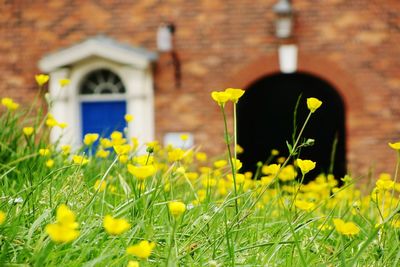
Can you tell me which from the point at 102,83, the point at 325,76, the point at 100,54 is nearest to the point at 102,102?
the point at 102,83

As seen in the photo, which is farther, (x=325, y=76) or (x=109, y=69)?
(x=109, y=69)

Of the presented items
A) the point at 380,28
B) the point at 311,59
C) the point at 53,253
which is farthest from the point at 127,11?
the point at 53,253

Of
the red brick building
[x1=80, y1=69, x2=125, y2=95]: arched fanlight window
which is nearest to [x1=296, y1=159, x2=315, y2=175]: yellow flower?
the red brick building

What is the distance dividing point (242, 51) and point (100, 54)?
207cm

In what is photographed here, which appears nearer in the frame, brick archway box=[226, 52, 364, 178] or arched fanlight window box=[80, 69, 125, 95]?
brick archway box=[226, 52, 364, 178]

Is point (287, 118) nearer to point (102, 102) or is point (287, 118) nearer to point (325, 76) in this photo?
point (325, 76)

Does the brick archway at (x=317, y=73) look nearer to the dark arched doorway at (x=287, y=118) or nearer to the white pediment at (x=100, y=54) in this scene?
the white pediment at (x=100, y=54)

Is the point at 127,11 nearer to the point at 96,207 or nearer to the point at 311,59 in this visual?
the point at 311,59

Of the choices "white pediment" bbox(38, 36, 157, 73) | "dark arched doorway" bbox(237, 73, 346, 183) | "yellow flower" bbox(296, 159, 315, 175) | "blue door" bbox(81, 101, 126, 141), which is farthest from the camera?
"dark arched doorway" bbox(237, 73, 346, 183)

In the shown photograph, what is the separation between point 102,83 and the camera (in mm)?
10922

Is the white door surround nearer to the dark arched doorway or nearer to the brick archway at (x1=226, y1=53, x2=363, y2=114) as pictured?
the brick archway at (x1=226, y1=53, x2=363, y2=114)

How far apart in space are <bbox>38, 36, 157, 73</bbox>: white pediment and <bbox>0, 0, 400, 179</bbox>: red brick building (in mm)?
80

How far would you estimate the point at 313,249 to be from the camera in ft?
8.35

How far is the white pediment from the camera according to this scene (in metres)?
10.3
